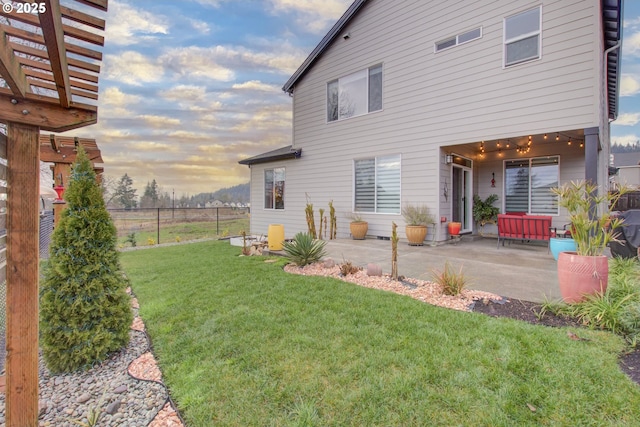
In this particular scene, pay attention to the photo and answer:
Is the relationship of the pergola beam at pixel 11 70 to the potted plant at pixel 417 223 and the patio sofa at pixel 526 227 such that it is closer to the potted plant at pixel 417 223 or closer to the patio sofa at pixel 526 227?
the potted plant at pixel 417 223

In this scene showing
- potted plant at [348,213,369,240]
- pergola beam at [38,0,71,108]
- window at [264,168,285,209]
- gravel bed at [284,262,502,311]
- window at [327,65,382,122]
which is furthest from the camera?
window at [264,168,285,209]

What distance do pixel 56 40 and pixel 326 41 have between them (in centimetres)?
985

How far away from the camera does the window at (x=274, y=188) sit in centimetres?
1166

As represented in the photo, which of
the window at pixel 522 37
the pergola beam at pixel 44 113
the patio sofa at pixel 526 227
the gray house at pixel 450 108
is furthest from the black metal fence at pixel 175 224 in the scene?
the window at pixel 522 37

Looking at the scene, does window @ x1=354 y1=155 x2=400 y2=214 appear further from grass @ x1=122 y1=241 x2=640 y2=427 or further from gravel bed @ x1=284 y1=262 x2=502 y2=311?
grass @ x1=122 y1=241 x2=640 y2=427

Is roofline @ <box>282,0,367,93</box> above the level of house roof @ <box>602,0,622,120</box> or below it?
above

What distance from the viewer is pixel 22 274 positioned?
1824mm

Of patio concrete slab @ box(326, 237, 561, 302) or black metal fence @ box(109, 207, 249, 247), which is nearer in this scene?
patio concrete slab @ box(326, 237, 561, 302)

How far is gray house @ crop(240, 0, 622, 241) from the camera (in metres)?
6.10

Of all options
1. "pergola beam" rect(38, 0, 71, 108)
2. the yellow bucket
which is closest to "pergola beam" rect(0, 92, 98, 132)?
"pergola beam" rect(38, 0, 71, 108)

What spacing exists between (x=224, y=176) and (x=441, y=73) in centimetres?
1513

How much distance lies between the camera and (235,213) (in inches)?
582

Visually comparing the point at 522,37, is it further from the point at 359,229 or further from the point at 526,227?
the point at 359,229

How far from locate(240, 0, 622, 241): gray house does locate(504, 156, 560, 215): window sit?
0.03 metres
